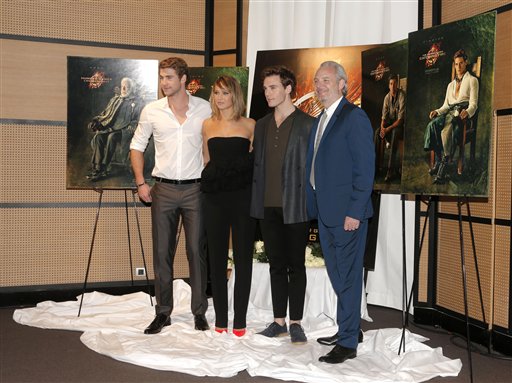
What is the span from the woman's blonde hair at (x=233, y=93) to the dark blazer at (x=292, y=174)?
23 centimetres

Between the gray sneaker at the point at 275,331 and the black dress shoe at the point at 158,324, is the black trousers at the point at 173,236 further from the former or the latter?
the gray sneaker at the point at 275,331

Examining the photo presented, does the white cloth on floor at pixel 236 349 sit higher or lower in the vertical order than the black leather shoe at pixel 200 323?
lower

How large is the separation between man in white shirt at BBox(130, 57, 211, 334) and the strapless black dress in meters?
0.26

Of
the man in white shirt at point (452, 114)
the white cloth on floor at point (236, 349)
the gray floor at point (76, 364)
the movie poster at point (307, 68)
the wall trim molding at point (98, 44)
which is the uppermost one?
the wall trim molding at point (98, 44)

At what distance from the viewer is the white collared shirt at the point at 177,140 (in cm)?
446

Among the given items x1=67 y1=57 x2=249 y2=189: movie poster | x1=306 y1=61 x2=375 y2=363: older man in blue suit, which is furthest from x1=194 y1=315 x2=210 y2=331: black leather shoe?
x1=67 y1=57 x2=249 y2=189: movie poster

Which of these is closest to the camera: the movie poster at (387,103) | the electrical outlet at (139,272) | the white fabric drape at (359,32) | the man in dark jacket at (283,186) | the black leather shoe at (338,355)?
the black leather shoe at (338,355)

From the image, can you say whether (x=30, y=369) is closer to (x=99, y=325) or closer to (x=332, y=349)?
(x=99, y=325)

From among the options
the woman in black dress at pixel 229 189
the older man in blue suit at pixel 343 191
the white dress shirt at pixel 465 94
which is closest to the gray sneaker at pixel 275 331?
the woman in black dress at pixel 229 189

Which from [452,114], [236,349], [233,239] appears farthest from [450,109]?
[236,349]

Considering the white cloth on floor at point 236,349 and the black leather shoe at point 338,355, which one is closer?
the white cloth on floor at point 236,349

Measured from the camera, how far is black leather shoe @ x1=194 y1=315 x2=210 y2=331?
4.54m

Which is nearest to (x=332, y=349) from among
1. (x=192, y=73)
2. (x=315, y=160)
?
(x=315, y=160)

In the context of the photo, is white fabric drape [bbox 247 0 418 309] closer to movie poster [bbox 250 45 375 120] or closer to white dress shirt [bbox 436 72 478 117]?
movie poster [bbox 250 45 375 120]
